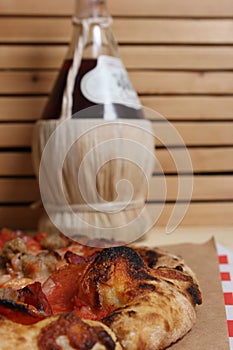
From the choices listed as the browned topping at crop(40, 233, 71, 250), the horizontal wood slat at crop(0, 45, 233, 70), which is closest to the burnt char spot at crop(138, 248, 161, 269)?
the browned topping at crop(40, 233, 71, 250)

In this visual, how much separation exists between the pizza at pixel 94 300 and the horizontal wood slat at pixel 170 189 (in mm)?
835

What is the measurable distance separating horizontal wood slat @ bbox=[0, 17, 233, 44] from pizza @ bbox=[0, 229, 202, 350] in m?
1.06

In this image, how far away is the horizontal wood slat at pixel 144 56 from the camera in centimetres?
237

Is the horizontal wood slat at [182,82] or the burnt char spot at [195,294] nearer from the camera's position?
the burnt char spot at [195,294]

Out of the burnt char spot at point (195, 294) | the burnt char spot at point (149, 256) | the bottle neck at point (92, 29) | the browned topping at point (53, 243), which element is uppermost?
the bottle neck at point (92, 29)

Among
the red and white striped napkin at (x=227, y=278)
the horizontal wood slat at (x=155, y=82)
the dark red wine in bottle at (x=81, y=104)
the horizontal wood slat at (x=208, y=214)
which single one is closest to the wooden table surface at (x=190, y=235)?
the horizontal wood slat at (x=208, y=214)

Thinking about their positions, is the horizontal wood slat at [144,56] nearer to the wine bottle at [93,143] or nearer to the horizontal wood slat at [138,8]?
the horizontal wood slat at [138,8]

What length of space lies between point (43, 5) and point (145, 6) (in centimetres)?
39

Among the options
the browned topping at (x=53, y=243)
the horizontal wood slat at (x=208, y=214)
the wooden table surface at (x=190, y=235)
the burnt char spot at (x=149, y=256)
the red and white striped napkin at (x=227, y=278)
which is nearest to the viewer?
the red and white striped napkin at (x=227, y=278)

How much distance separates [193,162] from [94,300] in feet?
4.32

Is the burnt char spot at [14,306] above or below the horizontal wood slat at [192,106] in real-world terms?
below

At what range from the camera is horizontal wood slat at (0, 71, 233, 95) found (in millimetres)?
2375

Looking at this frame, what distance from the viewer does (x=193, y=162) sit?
2453 millimetres

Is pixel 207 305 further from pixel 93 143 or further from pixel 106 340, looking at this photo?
pixel 93 143
